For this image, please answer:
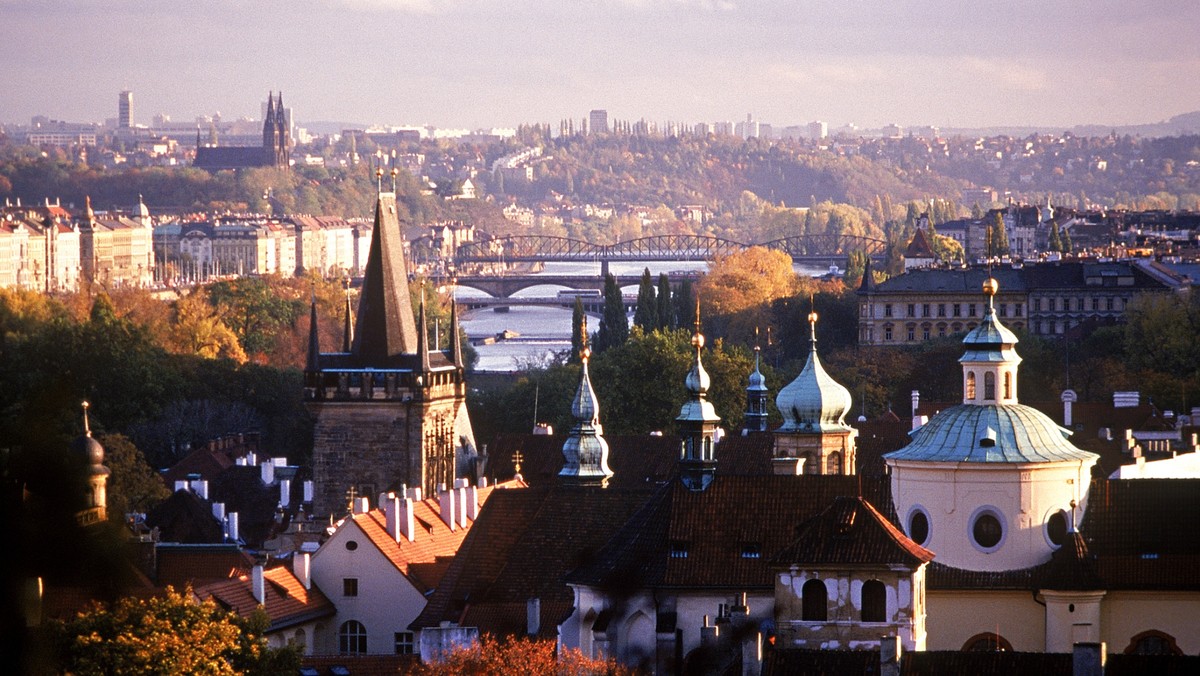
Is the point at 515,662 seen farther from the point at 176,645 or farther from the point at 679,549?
the point at 679,549

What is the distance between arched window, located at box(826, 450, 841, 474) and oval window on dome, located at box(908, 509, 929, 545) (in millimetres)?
13252

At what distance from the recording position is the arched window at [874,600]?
26156mm

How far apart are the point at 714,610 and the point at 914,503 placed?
8.33 feet

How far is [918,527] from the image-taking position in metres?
29.6

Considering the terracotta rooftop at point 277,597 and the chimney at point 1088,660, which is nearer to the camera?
the chimney at point 1088,660

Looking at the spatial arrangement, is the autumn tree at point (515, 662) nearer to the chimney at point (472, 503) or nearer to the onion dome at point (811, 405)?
the chimney at point (472, 503)

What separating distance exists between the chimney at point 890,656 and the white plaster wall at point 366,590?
1430 centimetres

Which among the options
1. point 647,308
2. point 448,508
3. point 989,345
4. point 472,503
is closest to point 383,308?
point 472,503

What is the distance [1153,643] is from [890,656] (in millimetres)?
5810

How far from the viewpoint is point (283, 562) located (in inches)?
1574

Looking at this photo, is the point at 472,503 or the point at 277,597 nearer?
the point at 277,597

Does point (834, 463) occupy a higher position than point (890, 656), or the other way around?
point (890, 656)

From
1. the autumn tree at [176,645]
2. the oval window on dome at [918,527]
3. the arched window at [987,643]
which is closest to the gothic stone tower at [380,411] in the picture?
the oval window on dome at [918,527]

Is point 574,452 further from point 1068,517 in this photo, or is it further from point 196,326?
point 196,326
